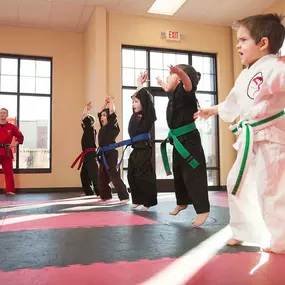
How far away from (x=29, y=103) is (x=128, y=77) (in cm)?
218

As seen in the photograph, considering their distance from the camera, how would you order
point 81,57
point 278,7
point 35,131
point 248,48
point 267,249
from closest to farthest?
point 267,249 → point 248,48 → point 278,7 → point 35,131 → point 81,57

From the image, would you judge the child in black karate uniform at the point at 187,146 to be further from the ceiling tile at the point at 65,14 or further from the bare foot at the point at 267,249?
the ceiling tile at the point at 65,14

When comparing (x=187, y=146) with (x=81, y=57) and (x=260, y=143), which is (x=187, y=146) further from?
(x=81, y=57)

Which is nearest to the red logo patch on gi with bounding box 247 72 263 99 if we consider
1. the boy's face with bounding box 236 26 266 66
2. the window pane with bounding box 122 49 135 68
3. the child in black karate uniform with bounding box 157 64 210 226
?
the boy's face with bounding box 236 26 266 66

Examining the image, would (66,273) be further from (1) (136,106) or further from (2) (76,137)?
(2) (76,137)

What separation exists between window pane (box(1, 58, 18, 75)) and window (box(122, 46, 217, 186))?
90.4 inches

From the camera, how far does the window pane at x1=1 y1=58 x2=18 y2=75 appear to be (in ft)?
24.5

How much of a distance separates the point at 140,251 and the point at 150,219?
1.17 meters

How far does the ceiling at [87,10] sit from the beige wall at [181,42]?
166 mm

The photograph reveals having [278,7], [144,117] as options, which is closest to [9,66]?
[144,117]

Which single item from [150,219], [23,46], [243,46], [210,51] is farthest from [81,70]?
[243,46]

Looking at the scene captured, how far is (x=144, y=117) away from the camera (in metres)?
3.65

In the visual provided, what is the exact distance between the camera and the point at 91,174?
5.53 metres

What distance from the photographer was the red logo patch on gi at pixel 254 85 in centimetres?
182
